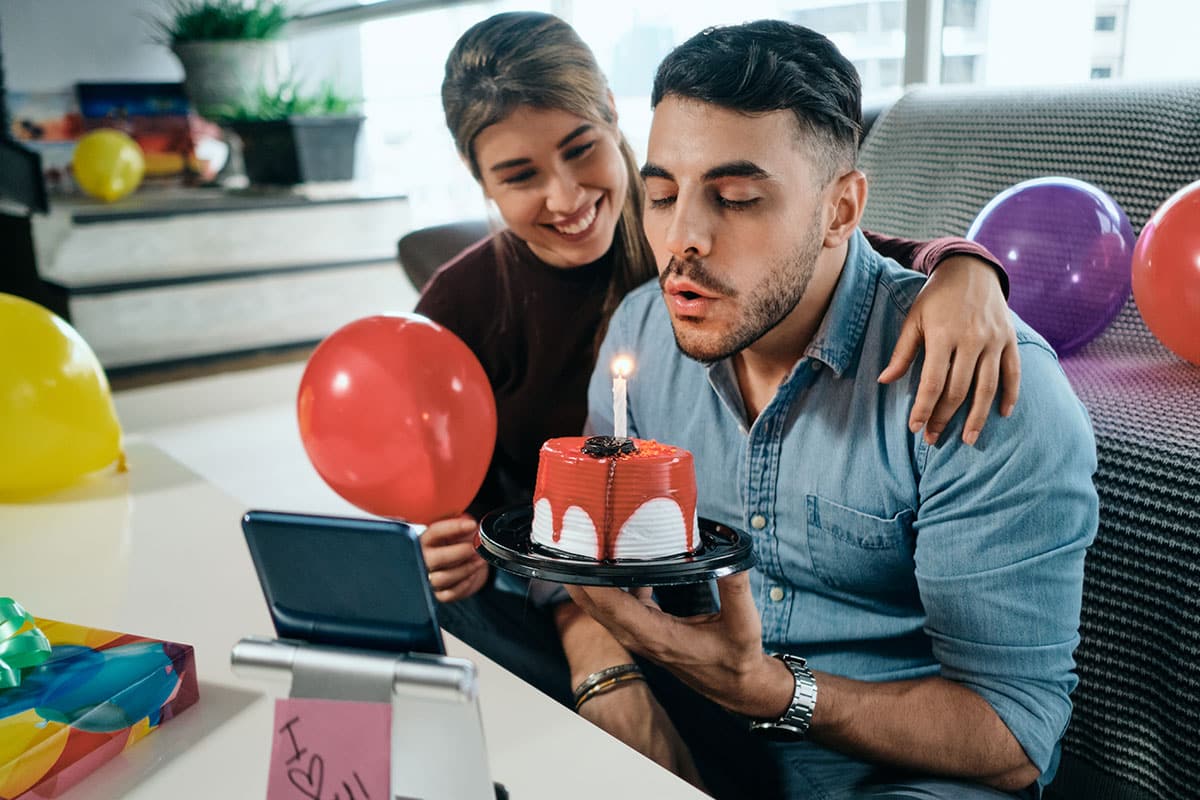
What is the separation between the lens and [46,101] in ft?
15.2

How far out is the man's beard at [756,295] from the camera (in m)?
0.97

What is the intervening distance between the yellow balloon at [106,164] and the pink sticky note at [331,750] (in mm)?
4068

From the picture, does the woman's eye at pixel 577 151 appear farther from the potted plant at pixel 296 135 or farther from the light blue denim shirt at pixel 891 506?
the potted plant at pixel 296 135

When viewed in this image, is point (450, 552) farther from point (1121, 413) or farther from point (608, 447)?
point (1121, 413)

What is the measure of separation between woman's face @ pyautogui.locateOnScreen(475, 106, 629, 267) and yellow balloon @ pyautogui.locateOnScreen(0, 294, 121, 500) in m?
0.61

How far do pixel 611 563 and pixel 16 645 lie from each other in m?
0.47

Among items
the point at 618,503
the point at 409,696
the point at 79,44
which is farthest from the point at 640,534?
the point at 79,44

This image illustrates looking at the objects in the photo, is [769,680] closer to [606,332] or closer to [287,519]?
[287,519]

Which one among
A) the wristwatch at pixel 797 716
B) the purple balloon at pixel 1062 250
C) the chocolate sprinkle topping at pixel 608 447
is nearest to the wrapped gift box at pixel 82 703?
the chocolate sprinkle topping at pixel 608 447

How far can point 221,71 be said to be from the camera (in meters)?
4.46

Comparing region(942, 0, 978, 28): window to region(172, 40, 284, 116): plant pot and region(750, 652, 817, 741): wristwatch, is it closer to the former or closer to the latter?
region(750, 652, 817, 741): wristwatch

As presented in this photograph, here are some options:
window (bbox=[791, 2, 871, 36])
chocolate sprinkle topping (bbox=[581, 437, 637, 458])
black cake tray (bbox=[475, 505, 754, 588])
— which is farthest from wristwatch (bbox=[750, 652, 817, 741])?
window (bbox=[791, 2, 871, 36])

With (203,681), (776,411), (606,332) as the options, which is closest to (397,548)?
(203,681)

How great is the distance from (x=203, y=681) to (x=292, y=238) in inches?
139
